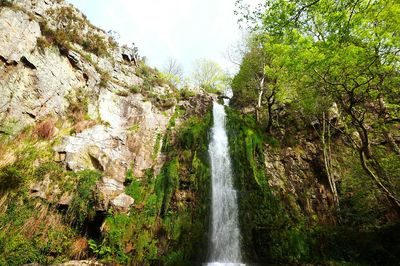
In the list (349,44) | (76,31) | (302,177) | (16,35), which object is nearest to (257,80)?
(302,177)

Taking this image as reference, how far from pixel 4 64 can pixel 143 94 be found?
741cm

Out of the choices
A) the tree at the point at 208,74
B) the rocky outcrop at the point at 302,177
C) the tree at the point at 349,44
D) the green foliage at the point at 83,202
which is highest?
the tree at the point at 208,74

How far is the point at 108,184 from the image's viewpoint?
29.4 ft

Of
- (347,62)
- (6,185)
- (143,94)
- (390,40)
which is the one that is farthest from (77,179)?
(390,40)

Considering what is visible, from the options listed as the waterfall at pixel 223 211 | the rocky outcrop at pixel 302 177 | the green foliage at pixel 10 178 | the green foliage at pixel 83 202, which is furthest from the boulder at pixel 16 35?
the rocky outcrop at pixel 302 177

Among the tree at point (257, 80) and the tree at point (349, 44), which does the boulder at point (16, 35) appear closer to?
the tree at point (349, 44)

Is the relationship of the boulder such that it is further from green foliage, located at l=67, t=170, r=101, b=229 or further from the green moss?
the green moss

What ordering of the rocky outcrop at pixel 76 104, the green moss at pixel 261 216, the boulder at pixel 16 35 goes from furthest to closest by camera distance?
the green moss at pixel 261 216, the boulder at pixel 16 35, the rocky outcrop at pixel 76 104

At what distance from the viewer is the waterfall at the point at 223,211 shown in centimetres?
932

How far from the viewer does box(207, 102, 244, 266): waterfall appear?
9.32 metres

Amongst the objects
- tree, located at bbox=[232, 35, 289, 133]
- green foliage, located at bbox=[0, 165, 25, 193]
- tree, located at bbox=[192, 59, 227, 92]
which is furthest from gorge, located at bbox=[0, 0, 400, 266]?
tree, located at bbox=[192, 59, 227, 92]

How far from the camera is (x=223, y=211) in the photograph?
1035 cm

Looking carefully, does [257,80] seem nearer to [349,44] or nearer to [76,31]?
[349,44]

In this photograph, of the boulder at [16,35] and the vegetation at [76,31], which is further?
the vegetation at [76,31]
